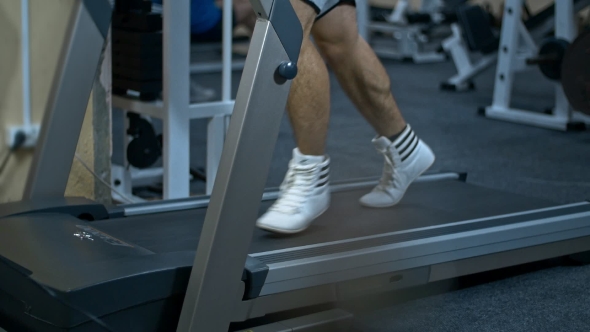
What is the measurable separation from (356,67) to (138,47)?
2.40 ft

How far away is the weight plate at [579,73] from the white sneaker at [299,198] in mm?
1106

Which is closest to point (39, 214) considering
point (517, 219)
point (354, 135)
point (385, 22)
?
point (517, 219)

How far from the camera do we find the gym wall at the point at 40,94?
81.9 inches

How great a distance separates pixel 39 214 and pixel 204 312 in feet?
1.82

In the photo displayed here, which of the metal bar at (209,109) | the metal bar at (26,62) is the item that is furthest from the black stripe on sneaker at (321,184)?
the metal bar at (26,62)

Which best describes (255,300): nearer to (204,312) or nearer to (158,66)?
(204,312)

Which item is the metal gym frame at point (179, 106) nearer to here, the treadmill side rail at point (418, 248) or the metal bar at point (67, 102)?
the metal bar at point (67, 102)

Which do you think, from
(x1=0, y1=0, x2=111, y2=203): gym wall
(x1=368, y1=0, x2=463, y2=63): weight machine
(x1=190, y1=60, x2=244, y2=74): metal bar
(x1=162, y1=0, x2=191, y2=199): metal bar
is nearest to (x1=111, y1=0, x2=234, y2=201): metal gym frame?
(x1=162, y1=0, x2=191, y2=199): metal bar

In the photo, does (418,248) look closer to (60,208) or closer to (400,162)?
(400,162)

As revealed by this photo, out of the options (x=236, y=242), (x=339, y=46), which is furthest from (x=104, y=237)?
(x=339, y=46)

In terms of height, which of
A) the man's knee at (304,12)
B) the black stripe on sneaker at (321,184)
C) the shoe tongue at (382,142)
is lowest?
the black stripe on sneaker at (321,184)

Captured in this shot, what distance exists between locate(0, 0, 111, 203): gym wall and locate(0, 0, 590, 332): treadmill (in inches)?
13.1

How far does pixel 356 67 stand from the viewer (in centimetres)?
188

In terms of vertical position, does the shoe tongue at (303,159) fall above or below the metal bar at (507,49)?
below
